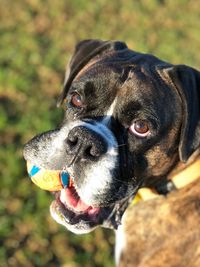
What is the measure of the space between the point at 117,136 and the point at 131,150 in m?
0.14

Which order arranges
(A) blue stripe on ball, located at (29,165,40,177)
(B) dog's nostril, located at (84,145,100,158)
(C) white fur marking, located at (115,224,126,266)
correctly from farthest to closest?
(C) white fur marking, located at (115,224,126,266) → (A) blue stripe on ball, located at (29,165,40,177) → (B) dog's nostril, located at (84,145,100,158)

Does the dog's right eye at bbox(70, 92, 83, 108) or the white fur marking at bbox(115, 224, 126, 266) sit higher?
the dog's right eye at bbox(70, 92, 83, 108)

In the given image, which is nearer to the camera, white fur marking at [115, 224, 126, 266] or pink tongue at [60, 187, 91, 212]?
pink tongue at [60, 187, 91, 212]

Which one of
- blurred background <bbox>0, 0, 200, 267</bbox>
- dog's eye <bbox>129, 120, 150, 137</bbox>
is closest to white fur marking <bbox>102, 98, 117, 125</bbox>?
dog's eye <bbox>129, 120, 150, 137</bbox>

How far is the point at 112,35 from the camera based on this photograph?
29.5ft

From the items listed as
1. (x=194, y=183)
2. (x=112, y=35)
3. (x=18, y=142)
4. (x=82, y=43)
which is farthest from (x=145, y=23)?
(x=194, y=183)

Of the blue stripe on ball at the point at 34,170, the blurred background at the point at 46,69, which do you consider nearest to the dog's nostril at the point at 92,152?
the blue stripe on ball at the point at 34,170

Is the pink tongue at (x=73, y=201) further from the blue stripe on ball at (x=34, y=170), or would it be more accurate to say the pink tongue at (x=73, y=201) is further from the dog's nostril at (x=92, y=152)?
the dog's nostril at (x=92, y=152)

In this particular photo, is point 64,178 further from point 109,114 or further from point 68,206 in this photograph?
point 109,114

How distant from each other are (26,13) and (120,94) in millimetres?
5341

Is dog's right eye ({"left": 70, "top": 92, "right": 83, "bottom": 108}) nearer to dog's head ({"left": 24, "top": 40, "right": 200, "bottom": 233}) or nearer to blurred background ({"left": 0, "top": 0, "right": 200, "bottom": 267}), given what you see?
dog's head ({"left": 24, "top": 40, "right": 200, "bottom": 233})

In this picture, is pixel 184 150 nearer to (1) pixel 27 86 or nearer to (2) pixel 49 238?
(2) pixel 49 238

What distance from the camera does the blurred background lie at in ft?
17.4

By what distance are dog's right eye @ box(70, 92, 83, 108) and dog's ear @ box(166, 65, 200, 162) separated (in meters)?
Result: 0.64
